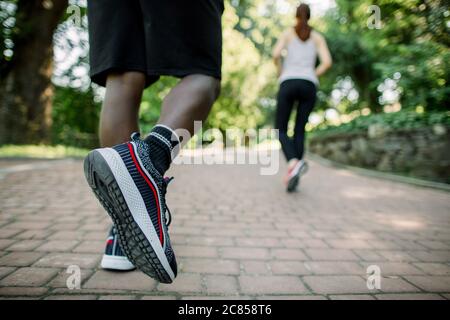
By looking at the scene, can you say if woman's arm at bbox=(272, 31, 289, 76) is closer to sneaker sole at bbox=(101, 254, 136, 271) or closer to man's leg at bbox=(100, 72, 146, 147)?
man's leg at bbox=(100, 72, 146, 147)

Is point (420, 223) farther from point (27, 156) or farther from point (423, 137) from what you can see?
point (27, 156)

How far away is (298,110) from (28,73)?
6747mm

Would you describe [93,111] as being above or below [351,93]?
below

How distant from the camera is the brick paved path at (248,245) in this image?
1.19m

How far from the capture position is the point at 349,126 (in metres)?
6.55

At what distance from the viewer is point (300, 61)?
329cm

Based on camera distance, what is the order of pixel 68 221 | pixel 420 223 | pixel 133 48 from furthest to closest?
pixel 420 223
pixel 68 221
pixel 133 48

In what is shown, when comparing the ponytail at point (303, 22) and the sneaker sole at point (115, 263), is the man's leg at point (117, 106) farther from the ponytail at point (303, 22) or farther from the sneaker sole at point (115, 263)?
the ponytail at point (303, 22)

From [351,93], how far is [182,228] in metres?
15.4

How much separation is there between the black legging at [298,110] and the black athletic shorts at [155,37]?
212cm

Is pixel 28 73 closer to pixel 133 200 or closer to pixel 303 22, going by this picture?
pixel 303 22

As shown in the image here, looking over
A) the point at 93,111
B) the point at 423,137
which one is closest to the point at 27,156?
the point at 93,111

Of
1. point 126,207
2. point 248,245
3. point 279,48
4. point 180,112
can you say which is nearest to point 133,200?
point 126,207

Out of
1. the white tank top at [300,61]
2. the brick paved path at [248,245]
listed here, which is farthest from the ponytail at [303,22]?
the brick paved path at [248,245]
